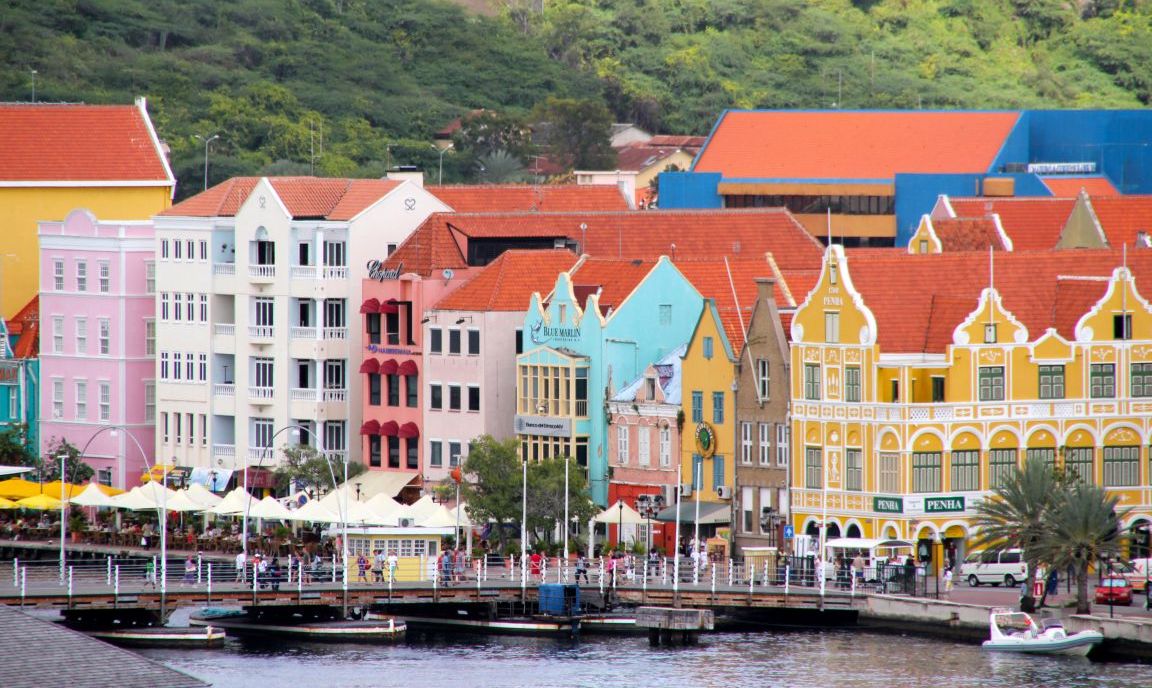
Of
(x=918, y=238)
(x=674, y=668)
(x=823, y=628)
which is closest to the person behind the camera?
(x=674, y=668)

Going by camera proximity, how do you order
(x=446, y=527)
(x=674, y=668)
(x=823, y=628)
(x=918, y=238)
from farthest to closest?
(x=918, y=238) < (x=446, y=527) < (x=823, y=628) < (x=674, y=668)

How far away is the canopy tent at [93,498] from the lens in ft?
398

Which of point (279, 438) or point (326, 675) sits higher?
point (279, 438)

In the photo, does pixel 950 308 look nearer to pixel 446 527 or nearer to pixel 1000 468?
pixel 1000 468

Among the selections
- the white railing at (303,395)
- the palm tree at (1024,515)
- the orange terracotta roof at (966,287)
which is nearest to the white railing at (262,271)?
the white railing at (303,395)

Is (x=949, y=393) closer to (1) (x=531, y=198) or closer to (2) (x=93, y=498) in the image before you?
(2) (x=93, y=498)

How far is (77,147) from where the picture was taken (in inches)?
6176

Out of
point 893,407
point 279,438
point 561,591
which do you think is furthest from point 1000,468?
point 279,438

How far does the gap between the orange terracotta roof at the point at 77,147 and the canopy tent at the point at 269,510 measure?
41.7 meters

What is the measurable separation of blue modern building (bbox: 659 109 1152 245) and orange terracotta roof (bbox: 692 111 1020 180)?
51mm

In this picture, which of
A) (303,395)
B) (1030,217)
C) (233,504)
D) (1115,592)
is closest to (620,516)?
(233,504)

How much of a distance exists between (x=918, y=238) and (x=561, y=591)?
29.8 metres

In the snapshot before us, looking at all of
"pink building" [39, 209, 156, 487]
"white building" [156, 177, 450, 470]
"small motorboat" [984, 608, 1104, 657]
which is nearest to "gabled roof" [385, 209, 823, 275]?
"white building" [156, 177, 450, 470]

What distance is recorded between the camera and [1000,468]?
10719cm
